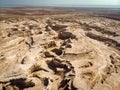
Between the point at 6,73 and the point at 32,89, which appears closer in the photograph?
the point at 32,89

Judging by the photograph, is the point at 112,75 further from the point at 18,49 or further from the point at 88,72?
the point at 18,49

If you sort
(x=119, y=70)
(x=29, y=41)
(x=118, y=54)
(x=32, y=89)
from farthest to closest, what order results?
(x=29, y=41) < (x=118, y=54) < (x=119, y=70) < (x=32, y=89)

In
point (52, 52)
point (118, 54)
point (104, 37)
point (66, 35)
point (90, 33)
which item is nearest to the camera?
point (52, 52)

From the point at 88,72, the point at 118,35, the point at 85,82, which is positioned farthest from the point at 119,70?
the point at 118,35

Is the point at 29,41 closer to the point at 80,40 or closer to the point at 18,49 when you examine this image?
the point at 18,49

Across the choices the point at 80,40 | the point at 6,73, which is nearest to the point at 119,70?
the point at 80,40

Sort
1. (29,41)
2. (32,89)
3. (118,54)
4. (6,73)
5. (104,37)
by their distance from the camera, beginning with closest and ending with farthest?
1. (32,89)
2. (6,73)
3. (118,54)
4. (29,41)
5. (104,37)

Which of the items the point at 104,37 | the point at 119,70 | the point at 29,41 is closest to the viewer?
the point at 119,70

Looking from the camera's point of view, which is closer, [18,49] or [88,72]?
[88,72]
